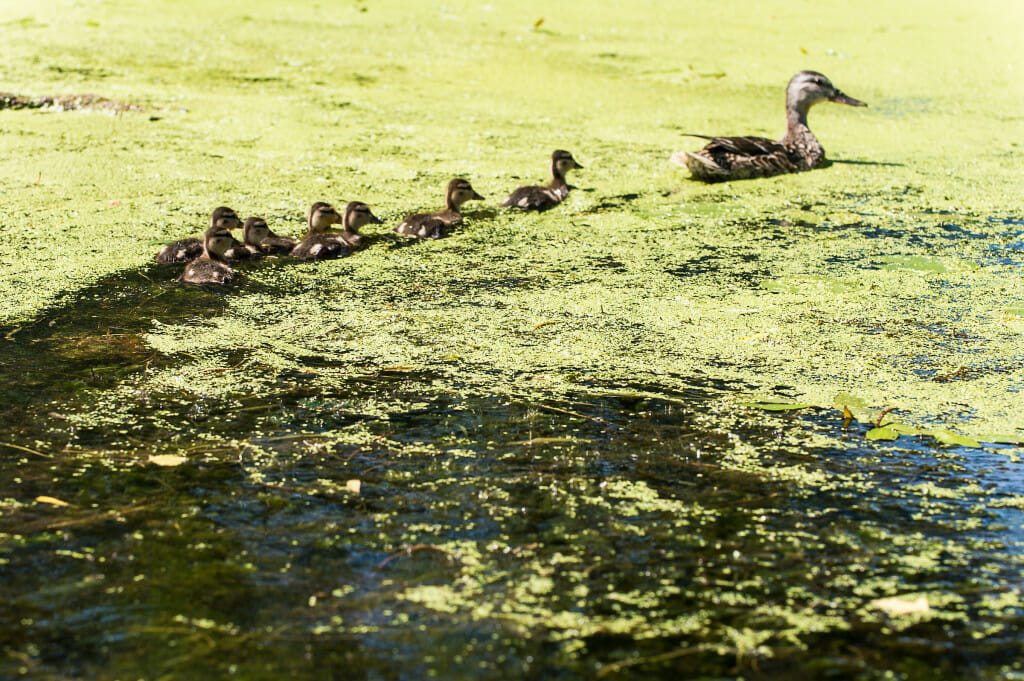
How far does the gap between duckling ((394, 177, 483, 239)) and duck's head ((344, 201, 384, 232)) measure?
15cm

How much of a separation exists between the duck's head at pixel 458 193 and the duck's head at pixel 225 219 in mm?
987

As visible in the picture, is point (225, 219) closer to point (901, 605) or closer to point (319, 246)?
point (319, 246)

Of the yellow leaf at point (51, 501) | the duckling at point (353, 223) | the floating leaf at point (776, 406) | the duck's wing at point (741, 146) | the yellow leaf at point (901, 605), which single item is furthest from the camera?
the duck's wing at point (741, 146)

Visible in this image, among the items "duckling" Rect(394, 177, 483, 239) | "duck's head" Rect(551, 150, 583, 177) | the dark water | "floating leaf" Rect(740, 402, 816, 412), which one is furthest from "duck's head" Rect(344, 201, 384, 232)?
"floating leaf" Rect(740, 402, 816, 412)

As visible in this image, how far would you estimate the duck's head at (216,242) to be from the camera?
4051 mm

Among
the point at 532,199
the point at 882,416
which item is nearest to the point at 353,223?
the point at 532,199

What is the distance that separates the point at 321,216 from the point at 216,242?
0.56m

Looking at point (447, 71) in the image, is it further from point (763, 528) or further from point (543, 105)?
point (763, 528)

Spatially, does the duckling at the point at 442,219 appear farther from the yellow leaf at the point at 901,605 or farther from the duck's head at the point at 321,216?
the yellow leaf at the point at 901,605

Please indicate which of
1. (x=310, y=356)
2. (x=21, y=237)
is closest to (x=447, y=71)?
(x=21, y=237)

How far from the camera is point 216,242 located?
13.3 ft

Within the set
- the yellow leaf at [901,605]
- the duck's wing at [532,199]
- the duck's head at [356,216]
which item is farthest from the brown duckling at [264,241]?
the yellow leaf at [901,605]

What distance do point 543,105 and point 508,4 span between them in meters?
2.87

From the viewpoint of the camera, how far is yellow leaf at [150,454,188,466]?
2.48 meters
